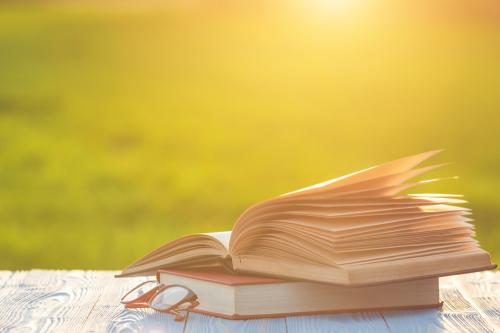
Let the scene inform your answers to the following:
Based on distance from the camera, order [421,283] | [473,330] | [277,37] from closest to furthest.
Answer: [473,330] < [421,283] < [277,37]

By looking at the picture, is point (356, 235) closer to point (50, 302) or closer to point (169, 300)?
point (169, 300)

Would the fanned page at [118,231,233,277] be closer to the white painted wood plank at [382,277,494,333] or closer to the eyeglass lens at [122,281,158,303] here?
the eyeglass lens at [122,281,158,303]

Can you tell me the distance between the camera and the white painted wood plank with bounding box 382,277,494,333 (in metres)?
1.10

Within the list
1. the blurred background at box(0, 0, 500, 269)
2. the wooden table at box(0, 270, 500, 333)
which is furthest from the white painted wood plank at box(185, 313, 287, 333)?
the blurred background at box(0, 0, 500, 269)

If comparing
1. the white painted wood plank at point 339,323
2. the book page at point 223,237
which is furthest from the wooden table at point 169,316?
the book page at point 223,237

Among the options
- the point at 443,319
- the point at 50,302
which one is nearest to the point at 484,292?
the point at 443,319

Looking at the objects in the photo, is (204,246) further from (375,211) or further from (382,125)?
(382,125)

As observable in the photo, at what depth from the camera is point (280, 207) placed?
1.12 metres

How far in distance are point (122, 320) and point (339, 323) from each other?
310 mm

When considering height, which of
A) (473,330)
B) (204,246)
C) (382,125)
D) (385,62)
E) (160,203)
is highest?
(385,62)

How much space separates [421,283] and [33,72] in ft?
11.3

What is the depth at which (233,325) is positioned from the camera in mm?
1099

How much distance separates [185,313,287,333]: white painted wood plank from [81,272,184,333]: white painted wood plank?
0.07ft

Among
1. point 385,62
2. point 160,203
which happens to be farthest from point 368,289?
point 385,62
